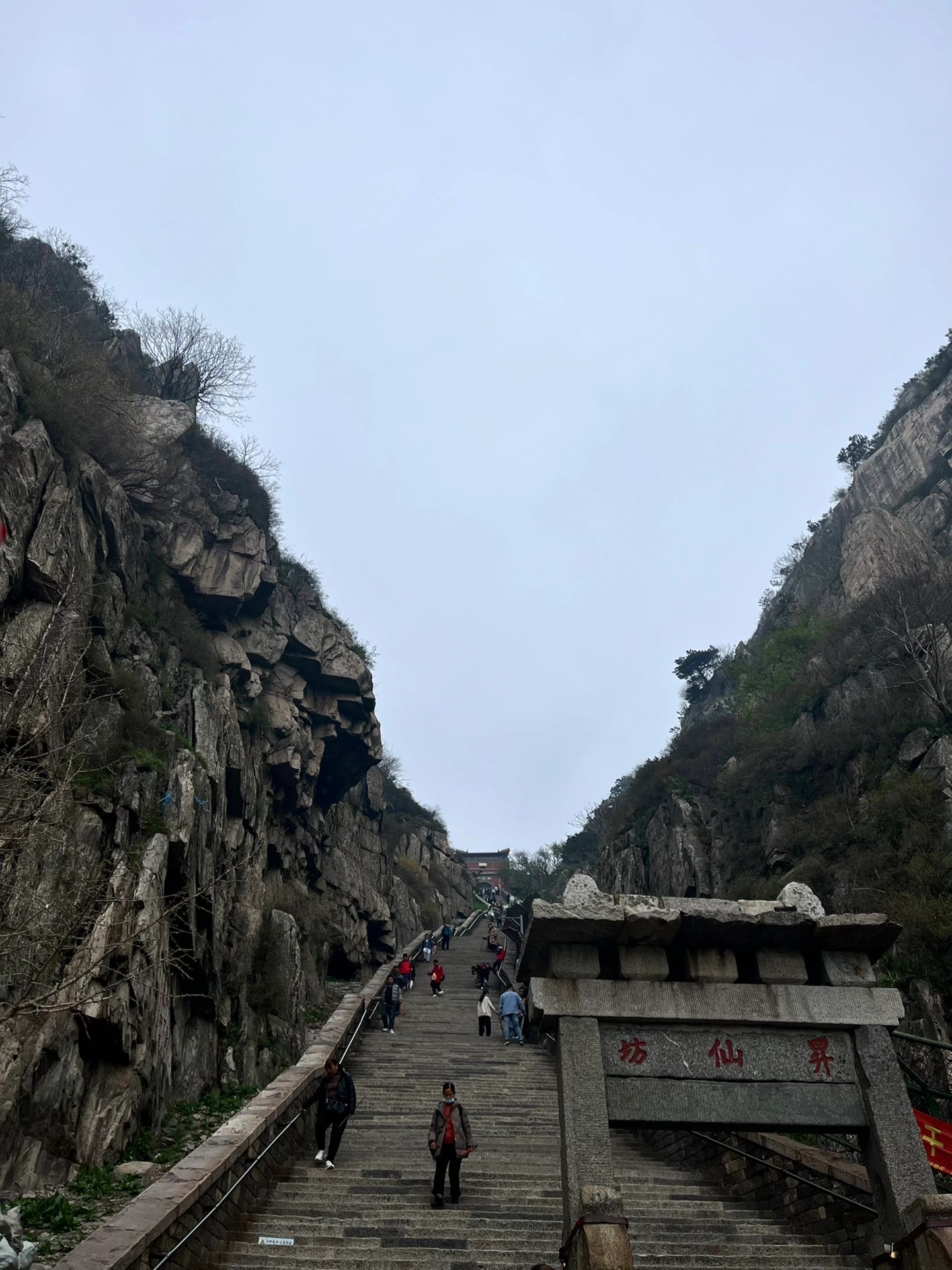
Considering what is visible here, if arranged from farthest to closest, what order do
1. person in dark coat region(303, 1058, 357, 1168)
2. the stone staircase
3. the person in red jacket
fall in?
the person in red jacket < person in dark coat region(303, 1058, 357, 1168) < the stone staircase

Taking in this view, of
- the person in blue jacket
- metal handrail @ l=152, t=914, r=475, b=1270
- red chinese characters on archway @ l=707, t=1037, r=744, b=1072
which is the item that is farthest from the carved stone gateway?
the person in blue jacket

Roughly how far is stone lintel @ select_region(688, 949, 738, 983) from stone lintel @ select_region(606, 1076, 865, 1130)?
635 millimetres

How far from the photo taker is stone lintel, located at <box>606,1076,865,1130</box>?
5.17 m

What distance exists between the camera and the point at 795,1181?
733 centimetres

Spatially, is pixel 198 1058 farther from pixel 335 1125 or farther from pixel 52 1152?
pixel 335 1125

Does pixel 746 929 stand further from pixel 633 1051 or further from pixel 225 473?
pixel 225 473

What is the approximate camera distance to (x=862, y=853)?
18.3 meters

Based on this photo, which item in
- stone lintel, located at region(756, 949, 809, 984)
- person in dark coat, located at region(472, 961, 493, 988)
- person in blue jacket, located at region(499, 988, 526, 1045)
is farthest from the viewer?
person in dark coat, located at region(472, 961, 493, 988)

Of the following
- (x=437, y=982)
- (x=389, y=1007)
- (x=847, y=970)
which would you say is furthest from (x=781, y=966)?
(x=437, y=982)

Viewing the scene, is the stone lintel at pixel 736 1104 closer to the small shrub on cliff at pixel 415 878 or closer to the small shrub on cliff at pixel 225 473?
the small shrub on cliff at pixel 225 473

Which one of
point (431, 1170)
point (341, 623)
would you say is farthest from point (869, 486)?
point (431, 1170)

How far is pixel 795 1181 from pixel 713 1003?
11.4 feet

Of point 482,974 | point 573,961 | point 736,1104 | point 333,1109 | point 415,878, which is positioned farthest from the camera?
point 415,878

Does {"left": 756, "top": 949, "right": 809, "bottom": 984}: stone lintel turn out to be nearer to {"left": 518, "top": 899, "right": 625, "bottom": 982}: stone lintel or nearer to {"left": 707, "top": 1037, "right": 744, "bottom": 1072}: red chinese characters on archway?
{"left": 707, "top": 1037, "right": 744, "bottom": 1072}: red chinese characters on archway
